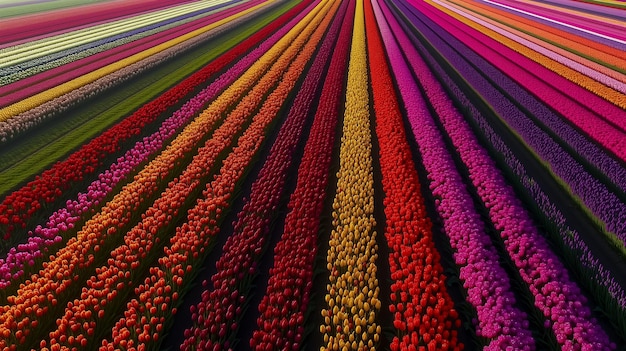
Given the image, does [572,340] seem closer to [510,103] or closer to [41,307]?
[41,307]

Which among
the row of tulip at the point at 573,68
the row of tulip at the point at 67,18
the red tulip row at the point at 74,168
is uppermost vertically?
the row of tulip at the point at 67,18

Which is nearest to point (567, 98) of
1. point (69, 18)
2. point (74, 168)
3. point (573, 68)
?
point (573, 68)

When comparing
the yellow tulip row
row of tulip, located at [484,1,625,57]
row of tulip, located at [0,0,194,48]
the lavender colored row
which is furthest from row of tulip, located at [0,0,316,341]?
row of tulip, located at [0,0,194,48]

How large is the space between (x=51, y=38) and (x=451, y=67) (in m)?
29.5

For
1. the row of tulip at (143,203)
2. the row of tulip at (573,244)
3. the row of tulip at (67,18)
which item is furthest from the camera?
the row of tulip at (67,18)

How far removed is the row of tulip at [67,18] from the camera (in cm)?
3241

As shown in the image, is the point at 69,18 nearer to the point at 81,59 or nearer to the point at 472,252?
the point at 81,59

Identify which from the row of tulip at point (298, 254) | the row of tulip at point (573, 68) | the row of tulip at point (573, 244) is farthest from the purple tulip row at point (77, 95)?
the row of tulip at point (573, 68)

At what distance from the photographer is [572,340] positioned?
5.39 metres

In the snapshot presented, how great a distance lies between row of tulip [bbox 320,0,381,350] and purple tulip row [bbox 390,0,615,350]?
2469 mm

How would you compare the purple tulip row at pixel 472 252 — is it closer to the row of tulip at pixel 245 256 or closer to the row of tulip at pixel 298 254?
the row of tulip at pixel 298 254

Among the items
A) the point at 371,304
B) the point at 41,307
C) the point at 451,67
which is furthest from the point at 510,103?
the point at 41,307

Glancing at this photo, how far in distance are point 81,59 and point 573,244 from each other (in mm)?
25889

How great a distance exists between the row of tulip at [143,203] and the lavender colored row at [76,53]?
37.0ft
